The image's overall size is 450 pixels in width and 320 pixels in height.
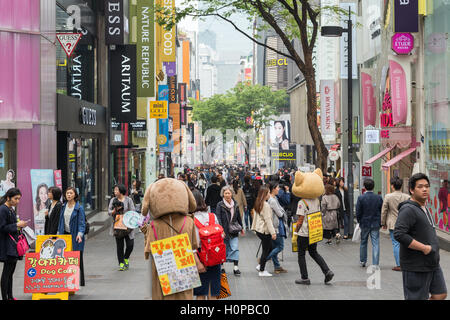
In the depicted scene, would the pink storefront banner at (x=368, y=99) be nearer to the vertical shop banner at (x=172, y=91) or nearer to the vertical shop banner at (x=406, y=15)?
the vertical shop banner at (x=406, y=15)

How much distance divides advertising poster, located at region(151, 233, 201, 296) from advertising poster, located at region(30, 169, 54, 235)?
10.8 meters

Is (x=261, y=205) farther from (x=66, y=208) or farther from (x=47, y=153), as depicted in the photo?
(x=47, y=153)

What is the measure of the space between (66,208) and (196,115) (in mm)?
67024

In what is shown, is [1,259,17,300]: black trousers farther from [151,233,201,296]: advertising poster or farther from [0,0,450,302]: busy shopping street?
[151,233,201,296]: advertising poster

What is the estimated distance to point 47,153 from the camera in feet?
65.4

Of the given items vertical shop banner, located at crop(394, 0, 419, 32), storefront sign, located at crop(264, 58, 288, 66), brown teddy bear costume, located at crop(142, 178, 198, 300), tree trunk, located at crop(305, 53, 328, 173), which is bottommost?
brown teddy bear costume, located at crop(142, 178, 198, 300)

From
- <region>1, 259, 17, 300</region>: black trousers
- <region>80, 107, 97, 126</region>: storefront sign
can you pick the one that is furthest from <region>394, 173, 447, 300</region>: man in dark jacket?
<region>80, 107, 97, 126</region>: storefront sign

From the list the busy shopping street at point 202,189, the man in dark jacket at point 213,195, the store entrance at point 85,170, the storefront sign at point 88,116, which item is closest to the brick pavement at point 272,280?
the busy shopping street at point 202,189

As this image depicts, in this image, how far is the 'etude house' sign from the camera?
23750 mm

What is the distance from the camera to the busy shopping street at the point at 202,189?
8438 mm

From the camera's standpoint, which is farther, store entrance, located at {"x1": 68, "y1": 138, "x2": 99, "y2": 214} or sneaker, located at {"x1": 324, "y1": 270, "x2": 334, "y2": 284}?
store entrance, located at {"x1": 68, "y1": 138, "x2": 99, "y2": 214}

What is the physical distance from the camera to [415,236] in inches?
301

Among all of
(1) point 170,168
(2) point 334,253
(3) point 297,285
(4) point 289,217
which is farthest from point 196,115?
(3) point 297,285

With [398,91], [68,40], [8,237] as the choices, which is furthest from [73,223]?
[398,91]
